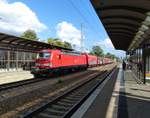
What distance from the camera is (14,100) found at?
1470 centimetres

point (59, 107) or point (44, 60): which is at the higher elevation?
point (44, 60)

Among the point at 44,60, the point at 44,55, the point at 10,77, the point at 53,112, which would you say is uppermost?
the point at 44,55

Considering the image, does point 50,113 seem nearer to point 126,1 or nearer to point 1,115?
point 1,115

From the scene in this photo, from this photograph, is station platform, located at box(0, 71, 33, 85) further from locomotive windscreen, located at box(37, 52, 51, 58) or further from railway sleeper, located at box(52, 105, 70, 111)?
railway sleeper, located at box(52, 105, 70, 111)

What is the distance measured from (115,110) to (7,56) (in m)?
24.8

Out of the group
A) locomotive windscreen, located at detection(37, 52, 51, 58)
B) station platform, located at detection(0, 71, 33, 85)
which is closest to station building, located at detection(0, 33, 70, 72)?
locomotive windscreen, located at detection(37, 52, 51, 58)

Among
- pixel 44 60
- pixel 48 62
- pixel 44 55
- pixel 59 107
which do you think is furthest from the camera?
pixel 44 55

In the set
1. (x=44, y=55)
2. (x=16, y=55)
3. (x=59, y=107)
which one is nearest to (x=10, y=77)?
(x=44, y=55)

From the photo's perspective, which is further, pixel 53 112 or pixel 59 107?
pixel 59 107

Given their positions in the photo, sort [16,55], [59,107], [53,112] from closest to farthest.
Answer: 1. [53,112]
2. [59,107]
3. [16,55]

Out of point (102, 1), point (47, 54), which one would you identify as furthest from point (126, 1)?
point (47, 54)

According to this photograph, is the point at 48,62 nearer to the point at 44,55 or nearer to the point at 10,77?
the point at 44,55

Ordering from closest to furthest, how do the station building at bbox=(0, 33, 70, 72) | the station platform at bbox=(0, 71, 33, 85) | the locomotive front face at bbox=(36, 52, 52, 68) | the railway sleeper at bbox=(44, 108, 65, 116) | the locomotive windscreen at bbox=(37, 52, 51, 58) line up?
the railway sleeper at bbox=(44, 108, 65, 116) → the station platform at bbox=(0, 71, 33, 85) → the locomotive front face at bbox=(36, 52, 52, 68) → the locomotive windscreen at bbox=(37, 52, 51, 58) → the station building at bbox=(0, 33, 70, 72)

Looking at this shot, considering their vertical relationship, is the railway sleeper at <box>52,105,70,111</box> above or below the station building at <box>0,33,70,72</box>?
below
